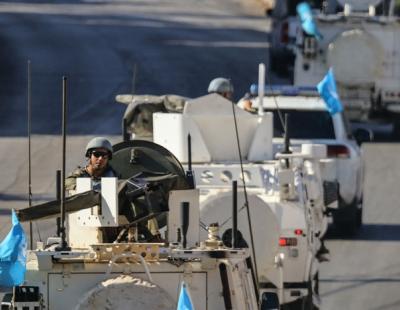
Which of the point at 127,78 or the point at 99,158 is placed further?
the point at 127,78

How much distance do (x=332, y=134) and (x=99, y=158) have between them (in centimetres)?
1107

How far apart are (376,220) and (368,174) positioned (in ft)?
13.0

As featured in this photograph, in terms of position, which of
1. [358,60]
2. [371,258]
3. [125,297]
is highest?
[358,60]

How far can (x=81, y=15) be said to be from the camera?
52938mm

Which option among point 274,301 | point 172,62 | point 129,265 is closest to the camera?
point 129,265

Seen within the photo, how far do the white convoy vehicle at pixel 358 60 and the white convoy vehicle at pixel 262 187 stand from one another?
539 inches

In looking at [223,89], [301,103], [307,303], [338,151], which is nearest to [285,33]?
[301,103]

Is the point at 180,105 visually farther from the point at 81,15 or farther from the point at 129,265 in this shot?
the point at 81,15

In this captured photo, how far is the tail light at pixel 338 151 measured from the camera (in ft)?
71.4

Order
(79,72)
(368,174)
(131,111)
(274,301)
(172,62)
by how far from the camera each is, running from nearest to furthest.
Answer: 1. (274,301)
2. (131,111)
3. (368,174)
4. (79,72)
5. (172,62)

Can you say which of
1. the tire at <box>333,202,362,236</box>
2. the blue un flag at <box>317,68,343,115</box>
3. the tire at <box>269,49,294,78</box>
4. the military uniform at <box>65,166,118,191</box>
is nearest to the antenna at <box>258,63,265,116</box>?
the blue un flag at <box>317,68,343,115</box>

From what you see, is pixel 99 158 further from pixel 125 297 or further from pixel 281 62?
pixel 281 62

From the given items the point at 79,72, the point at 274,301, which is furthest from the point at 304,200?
the point at 79,72

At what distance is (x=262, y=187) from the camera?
16312 millimetres
